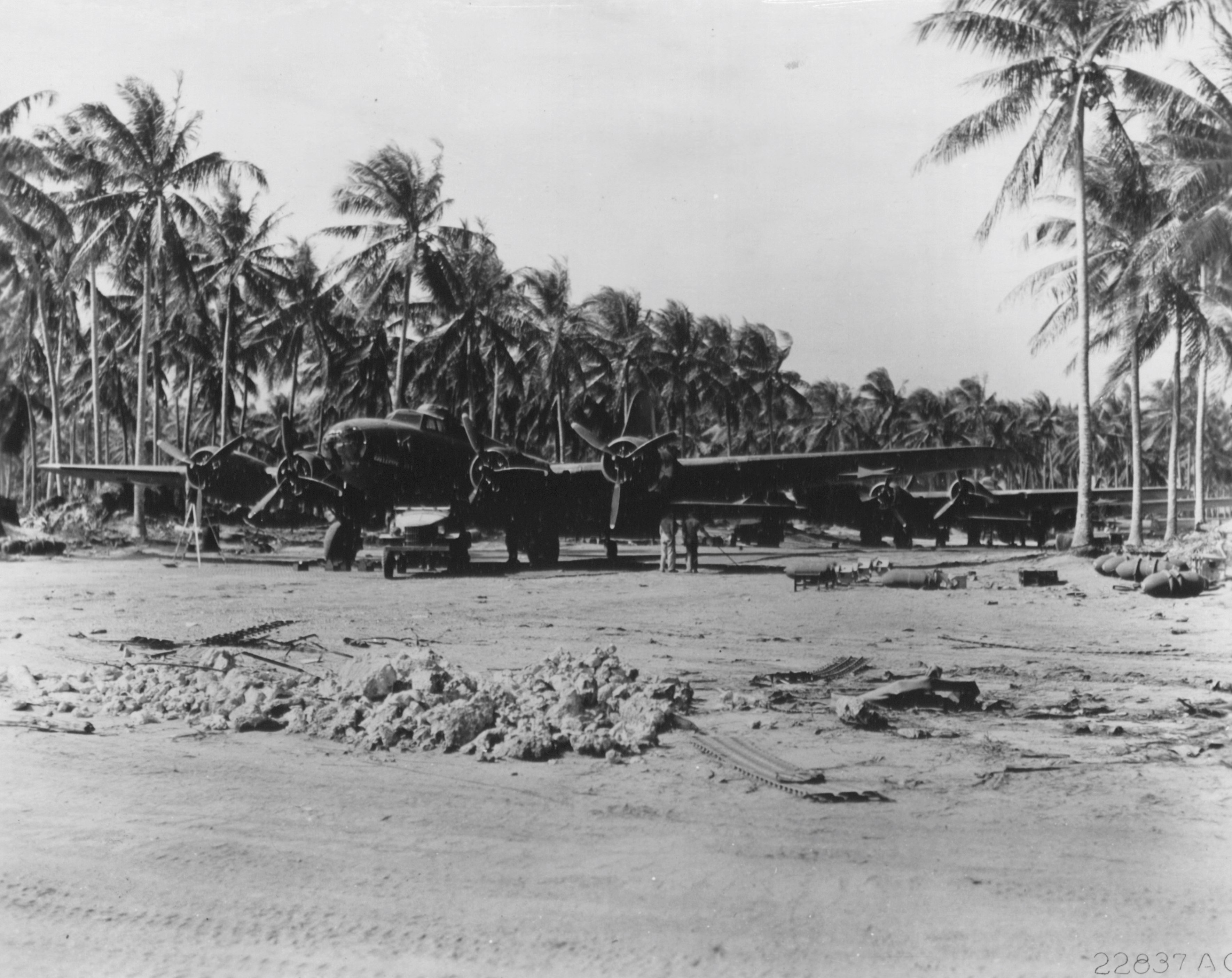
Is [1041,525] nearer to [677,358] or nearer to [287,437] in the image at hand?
[677,358]

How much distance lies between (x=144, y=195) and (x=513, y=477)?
16462 mm

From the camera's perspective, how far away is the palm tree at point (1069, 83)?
19.7 m

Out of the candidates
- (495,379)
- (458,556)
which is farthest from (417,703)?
→ (495,379)

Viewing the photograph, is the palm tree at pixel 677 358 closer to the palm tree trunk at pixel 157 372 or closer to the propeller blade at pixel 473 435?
the palm tree trunk at pixel 157 372

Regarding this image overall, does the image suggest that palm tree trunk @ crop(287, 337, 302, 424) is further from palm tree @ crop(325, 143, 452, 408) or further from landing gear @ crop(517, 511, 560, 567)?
landing gear @ crop(517, 511, 560, 567)

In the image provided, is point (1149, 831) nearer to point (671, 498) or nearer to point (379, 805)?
point (379, 805)

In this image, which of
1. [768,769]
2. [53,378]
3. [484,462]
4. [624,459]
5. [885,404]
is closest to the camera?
[768,769]

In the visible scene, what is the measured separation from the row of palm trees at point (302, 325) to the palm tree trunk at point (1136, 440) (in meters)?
0.30

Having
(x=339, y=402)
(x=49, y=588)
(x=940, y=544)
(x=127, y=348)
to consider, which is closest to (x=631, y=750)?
(x=49, y=588)

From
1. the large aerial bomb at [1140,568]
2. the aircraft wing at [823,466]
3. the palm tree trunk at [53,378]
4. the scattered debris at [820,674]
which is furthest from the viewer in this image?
the palm tree trunk at [53,378]

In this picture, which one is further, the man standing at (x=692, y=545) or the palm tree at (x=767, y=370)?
the palm tree at (x=767, y=370)

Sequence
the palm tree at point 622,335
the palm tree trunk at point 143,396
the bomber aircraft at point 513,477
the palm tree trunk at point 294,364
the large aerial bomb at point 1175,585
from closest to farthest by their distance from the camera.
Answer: the large aerial bomb at point 1175,585 → the bomber aircraft at point 513,477 → the palm tree trunk at point 143,396 → the palm tree trunk at point 294,364 → the palm tree at point 622,335

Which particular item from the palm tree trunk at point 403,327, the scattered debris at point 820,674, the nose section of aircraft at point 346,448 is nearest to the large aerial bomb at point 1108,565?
the scattered debris at point 820,674

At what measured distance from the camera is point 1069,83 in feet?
68.9
